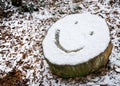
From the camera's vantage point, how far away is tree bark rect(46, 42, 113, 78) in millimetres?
3629

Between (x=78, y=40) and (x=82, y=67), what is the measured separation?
1.69 ft

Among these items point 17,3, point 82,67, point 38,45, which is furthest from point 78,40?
point 17,3

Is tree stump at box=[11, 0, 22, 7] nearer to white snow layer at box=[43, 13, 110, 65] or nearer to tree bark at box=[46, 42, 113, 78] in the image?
white snow layer at box=[43, 13, 110, 65]

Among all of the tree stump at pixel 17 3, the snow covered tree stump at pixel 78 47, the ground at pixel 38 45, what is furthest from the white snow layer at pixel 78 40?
the tree stump at pixel 17 3

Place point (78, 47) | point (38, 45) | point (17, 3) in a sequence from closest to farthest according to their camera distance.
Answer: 1. point (78, 47)
2. point (38, 45)
3. point (17, 3)

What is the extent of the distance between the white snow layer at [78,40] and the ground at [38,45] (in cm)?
48

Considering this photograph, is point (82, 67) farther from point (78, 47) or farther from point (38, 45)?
point (38, 45)

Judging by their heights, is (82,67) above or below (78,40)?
below

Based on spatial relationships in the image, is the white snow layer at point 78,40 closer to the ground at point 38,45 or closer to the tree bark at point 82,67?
the tree bark at point 82,67

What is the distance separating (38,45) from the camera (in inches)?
190

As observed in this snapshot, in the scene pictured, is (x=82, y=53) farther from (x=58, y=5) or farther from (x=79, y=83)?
(x=58, y=5)

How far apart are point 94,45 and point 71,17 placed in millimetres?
985

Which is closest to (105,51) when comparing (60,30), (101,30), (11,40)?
(101,30)

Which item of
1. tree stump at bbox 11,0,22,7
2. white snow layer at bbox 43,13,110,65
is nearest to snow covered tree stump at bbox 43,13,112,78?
white snow layer at bbox 43,13,110,65
